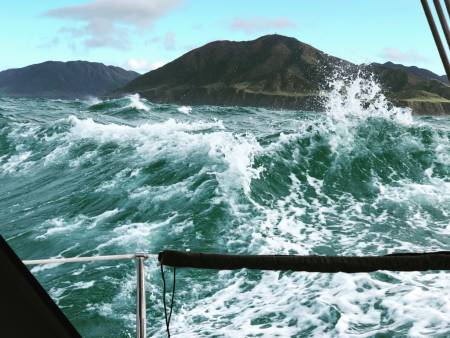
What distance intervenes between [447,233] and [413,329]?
5.76 metres

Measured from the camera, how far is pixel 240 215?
13.1m

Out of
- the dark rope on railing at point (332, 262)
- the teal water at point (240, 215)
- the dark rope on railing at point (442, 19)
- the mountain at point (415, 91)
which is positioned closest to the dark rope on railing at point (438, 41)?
the dark rope on railing at point (442, 19)

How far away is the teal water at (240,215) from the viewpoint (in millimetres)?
7934

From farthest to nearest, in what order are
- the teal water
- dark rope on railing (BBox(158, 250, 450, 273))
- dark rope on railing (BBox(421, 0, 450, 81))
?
1. the teal water
2. dark rope on railing (BBox(421, 0, 450, 81))
3. dark rope on railing (BBox(158, 250, 450, 273))

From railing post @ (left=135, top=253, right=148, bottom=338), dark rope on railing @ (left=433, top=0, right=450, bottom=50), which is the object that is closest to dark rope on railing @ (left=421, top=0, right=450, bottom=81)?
dark rope on railing @ (left=433, top=0, right=450, bottom=50)

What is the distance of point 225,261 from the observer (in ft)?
7.41

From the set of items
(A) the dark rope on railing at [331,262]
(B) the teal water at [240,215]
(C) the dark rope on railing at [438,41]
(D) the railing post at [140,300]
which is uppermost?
(C) the dark rope on railing at [438,41]

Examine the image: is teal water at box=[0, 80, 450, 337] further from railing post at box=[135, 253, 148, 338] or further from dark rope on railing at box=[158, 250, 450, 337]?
dark rope on railing at box=[158, 250, 450, 337]

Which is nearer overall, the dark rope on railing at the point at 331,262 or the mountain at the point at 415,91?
the dark rope on railing at the point at 331,262

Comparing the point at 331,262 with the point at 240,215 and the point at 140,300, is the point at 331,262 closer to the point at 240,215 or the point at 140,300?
the point at 140,300

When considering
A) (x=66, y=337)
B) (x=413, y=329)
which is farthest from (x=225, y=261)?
(x=413, y=329)

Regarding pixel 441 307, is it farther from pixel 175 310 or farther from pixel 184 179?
pixel 184 179

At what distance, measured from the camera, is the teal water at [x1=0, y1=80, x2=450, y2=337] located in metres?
7.93

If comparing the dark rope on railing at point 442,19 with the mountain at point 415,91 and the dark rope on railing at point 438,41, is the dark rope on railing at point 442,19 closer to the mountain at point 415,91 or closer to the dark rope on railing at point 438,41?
the dark rope on railing at point 438,41
